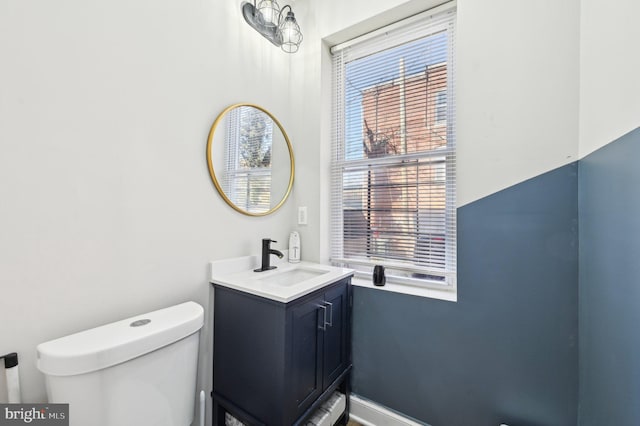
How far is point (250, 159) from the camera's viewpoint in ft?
5.08

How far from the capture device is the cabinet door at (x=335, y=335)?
1.33 meters

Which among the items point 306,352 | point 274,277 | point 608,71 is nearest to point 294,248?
point 274,277

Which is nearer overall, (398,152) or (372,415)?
(372,415)

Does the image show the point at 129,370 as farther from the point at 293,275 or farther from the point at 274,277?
the point at 293,275

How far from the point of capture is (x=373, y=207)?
1719 millimetres

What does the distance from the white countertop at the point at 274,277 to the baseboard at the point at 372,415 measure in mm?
794

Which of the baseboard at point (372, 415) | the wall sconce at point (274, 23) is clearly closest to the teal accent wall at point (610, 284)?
the baseboard at point (372, 415)

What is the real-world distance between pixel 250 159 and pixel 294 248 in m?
0.68

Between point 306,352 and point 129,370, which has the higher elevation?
point 129,370

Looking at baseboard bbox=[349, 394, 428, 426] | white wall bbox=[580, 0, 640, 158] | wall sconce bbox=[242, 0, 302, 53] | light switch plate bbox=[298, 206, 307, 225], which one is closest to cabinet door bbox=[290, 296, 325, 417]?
baseboard bbox=[349, 394, 428, 426]

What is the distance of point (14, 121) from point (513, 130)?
1945 millimetres

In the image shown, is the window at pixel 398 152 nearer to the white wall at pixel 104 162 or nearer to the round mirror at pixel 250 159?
the round mirror at pixel 250 159

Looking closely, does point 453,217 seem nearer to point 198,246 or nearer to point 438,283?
point 438,283

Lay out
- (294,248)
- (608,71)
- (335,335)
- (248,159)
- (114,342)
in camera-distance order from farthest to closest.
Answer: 1. (294,248)
2. (248,159)
3. (335,335)
4. (608,71)
5. (114,342)
